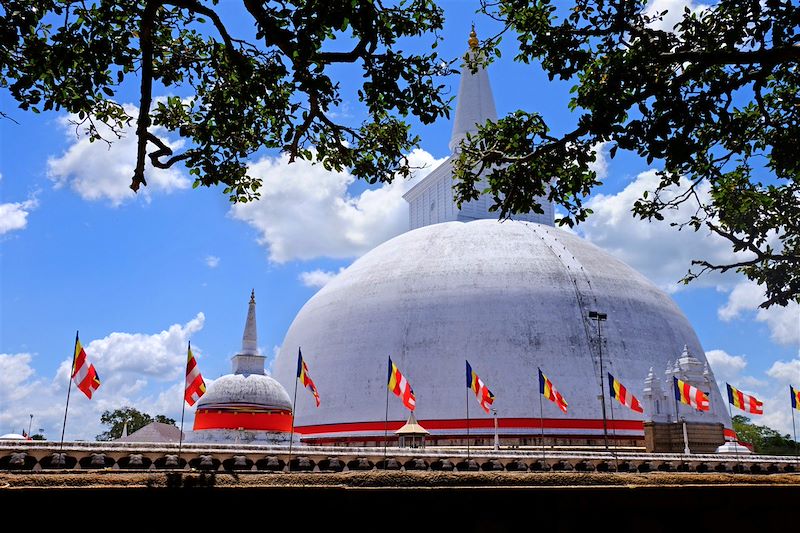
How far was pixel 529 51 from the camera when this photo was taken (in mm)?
13102

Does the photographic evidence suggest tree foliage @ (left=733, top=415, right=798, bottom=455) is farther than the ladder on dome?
Yes

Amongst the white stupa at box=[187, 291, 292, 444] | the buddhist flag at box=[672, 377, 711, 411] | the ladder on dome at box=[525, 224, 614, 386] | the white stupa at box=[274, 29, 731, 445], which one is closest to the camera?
the buddhist flag at box=[672, 377, 711, 411]

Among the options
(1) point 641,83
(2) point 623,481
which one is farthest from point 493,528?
(1) point 641,83

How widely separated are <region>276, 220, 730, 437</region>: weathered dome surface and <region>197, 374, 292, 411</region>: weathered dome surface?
5217 millimetres

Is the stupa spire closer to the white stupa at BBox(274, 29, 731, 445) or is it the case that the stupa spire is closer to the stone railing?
the white stupa at BBox(274, 29, 731, 445)

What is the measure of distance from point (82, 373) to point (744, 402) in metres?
27.8

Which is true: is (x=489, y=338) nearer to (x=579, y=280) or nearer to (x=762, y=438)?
(x=579, y=280)

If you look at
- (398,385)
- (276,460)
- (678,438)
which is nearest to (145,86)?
(276,460)

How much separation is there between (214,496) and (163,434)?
49527 mm

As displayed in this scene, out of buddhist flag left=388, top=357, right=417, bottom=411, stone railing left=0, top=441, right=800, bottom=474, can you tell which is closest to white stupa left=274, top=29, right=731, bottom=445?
buddhist flag left=388, top=357, right=417, bottom=411

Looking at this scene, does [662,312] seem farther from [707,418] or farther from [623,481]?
[623,481]

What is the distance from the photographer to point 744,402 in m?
29.6

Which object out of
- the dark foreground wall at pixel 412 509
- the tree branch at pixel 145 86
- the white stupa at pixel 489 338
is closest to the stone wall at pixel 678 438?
the white stupa at pixel 489 338

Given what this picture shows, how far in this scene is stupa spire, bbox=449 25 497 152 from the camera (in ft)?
167
